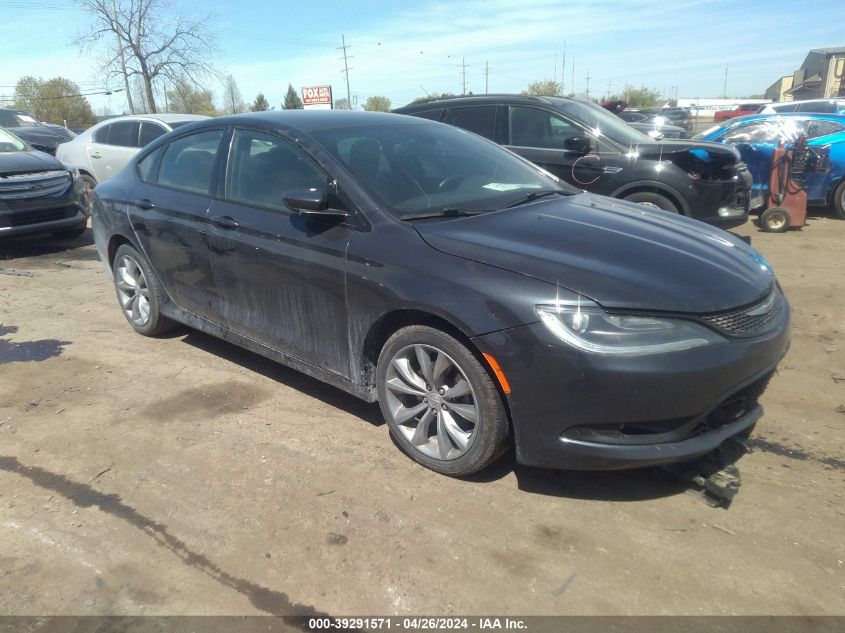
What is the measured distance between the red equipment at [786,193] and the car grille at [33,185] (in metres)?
9.47

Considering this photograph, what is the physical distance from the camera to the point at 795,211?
8.71 meters

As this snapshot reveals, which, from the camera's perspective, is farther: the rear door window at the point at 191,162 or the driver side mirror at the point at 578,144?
the driver side mirror at the point at 578,144

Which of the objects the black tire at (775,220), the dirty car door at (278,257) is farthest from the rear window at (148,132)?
the black tire at (775,220)

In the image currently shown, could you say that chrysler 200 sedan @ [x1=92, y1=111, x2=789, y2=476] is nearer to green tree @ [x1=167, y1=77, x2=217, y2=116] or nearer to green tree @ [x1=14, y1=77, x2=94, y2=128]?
green tree @ [x1=167, y1=77, x2=217, y2=116]

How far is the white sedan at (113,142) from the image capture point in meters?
9.91

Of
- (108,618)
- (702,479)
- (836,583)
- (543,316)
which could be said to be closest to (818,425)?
(702,479)

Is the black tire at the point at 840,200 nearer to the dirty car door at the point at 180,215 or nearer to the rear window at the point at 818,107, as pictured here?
the rear window at the point at 818,107

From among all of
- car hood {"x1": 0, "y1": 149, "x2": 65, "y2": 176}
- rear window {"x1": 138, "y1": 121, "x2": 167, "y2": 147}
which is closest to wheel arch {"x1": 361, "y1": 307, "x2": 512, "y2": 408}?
car hood {"x1": 0, "y1": 149, "x2": 65, "y2": 176}

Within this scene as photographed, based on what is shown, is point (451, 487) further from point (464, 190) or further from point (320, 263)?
point (464, 190)

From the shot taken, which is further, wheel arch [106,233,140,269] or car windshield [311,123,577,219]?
wheel arch [106,233,140,269]

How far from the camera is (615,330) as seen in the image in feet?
8.30

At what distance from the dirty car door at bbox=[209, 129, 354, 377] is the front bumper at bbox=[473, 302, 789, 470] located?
102cm

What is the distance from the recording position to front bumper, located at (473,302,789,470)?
249 cm

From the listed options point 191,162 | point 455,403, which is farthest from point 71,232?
point 455,403
